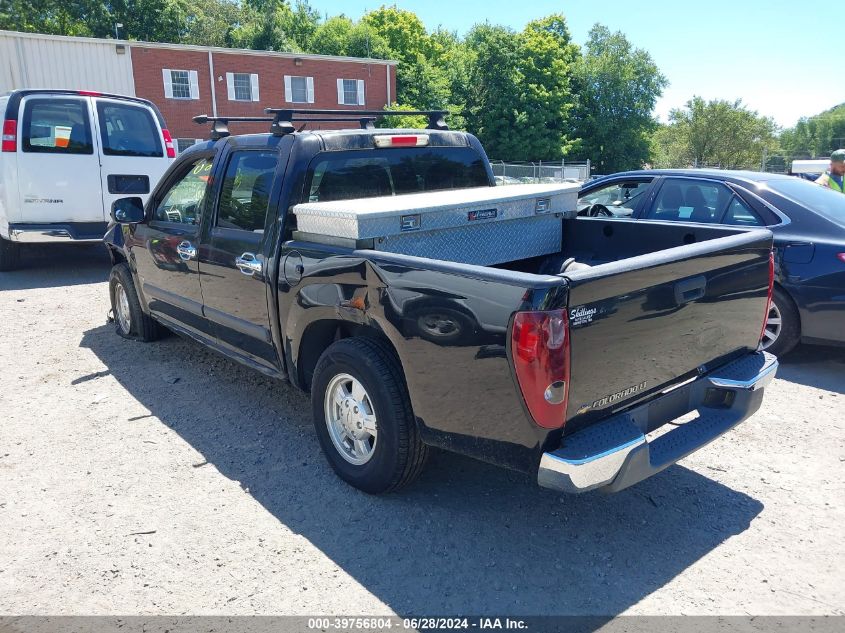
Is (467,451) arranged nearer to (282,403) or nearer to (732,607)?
(732,607)

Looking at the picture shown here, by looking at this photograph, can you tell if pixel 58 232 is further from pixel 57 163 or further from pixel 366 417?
pixel 366 417

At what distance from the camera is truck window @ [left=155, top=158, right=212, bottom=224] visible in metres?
4.79

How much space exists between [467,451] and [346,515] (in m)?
0.88

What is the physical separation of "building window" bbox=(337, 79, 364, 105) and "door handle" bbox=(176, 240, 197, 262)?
112ft

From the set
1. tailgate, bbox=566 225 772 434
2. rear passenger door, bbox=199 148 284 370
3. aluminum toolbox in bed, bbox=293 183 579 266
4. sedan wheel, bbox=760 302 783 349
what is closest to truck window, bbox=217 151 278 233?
rear passenger door, bbox=199 148 284 370

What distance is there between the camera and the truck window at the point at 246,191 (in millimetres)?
4098

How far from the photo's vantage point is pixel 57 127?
8.84 m

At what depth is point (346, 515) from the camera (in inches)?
136

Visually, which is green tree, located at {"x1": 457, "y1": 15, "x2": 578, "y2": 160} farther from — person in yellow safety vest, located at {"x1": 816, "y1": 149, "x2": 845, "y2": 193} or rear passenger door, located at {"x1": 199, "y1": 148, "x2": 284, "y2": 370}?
rear passenger door, located at {"x1": 199, "y1": 148, "x2": 284, "y2": 370}

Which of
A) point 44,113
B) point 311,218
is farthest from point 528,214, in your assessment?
point 44,113

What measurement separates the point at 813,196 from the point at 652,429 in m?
3.94

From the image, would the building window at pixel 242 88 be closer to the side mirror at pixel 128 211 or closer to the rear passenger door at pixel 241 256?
the side mirror at pixel 128 211

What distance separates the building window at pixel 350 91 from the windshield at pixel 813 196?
110 ft

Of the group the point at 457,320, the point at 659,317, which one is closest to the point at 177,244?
the point at 457,320
